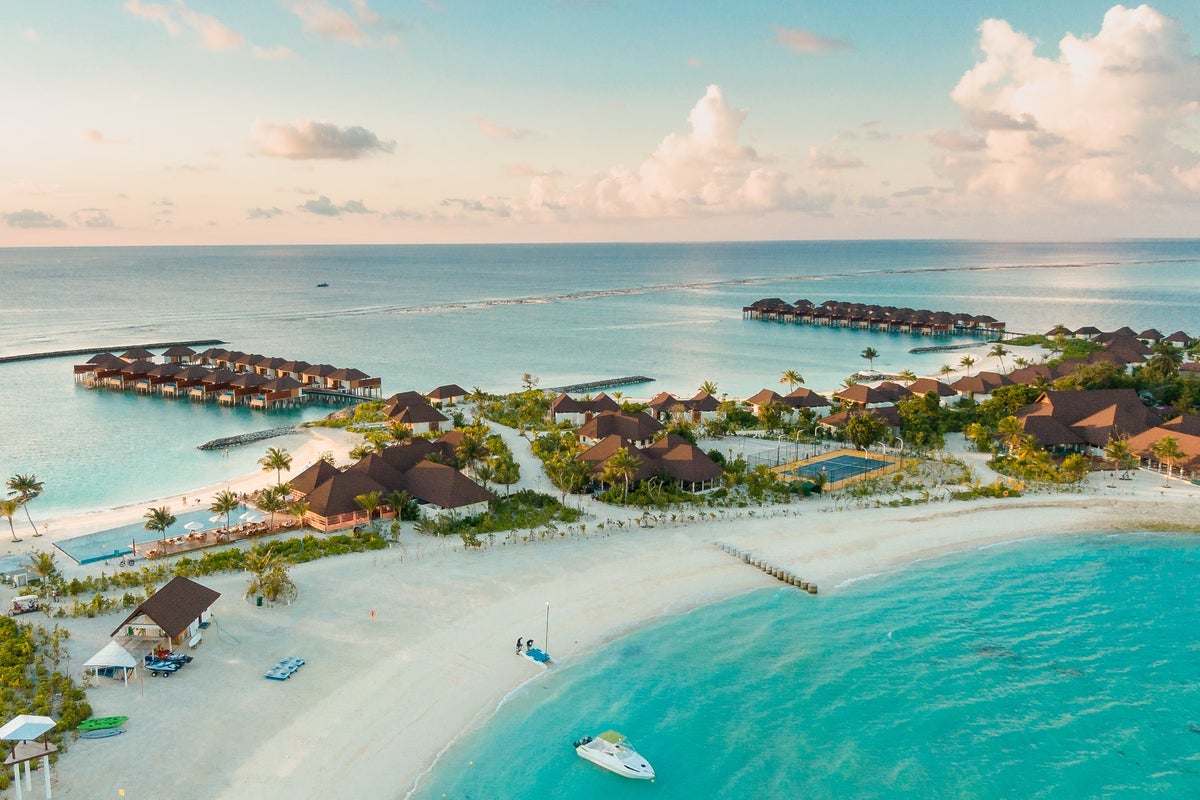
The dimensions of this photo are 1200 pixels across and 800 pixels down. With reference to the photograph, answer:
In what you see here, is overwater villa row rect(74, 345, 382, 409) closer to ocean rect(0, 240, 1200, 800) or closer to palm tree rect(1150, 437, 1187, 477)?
ocean rect(0, 240, 1200, 800)

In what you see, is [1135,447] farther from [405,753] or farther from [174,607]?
[174,607]

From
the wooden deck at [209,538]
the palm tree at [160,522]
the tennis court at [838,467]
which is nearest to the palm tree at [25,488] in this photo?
the palm tree at [160,522]

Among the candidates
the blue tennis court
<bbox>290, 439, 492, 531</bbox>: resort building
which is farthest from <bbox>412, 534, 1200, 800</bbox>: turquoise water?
<bbox>290, 439, 492, 531</bbox>: resort building

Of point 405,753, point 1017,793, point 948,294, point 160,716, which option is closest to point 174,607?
point 160,716

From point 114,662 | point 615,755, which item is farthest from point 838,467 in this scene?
point 114,662

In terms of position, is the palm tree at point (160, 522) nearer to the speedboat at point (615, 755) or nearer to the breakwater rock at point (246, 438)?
the speedboat at point (615, 755)
